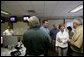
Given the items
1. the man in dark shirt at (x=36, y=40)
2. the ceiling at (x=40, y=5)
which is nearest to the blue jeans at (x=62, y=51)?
the man in dark shirt at (x=36, y=40)

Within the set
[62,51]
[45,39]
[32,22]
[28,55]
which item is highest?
[32,22]

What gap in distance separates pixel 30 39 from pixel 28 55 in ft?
0.90

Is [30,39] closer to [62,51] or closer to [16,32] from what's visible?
[62,51]

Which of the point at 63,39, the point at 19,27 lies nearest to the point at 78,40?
the point at 63,39

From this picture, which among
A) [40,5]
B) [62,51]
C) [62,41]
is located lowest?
[62,51]

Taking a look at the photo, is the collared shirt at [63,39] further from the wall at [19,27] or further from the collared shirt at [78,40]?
the wall at [19,27]

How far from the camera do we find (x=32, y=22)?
2.27 metres

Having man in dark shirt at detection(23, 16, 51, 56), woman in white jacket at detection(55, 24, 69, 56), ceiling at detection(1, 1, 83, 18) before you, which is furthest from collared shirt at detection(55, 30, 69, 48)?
ceiling at detection(1, 1, 83, 18)

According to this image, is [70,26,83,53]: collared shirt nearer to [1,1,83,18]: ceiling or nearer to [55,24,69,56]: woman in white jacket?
[55,24,69,56]: woman in white jacket

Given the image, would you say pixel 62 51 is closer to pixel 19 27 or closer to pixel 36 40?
pixel 36 40

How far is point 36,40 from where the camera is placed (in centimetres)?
221

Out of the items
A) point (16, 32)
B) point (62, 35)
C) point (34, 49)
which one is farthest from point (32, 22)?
point (16, 32)

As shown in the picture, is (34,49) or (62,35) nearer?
(34,49)

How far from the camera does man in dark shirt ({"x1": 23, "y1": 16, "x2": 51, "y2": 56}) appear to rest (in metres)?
2.21
